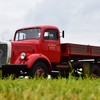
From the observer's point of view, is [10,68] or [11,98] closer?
[11,98]

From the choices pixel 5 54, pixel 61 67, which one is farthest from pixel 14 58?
pixel 61 67

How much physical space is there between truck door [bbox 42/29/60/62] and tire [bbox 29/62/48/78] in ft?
3.29

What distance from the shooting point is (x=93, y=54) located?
17781mm

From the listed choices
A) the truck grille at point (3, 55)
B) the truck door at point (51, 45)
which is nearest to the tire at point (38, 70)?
the truck door at point (51, 45)

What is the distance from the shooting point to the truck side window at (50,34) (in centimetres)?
1523

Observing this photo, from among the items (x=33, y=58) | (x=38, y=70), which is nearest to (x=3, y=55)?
(x=33, y=58)

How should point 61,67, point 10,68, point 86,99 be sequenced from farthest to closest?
point 61,67 < point 10,68 < point 86,99

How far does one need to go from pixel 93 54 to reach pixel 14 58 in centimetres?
481

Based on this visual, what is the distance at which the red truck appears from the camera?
13.9 metres

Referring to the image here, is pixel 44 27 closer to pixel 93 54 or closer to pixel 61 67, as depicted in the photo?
pixel 61 67

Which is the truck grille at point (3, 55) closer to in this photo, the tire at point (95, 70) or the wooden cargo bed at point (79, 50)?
the wooden cargo bed at point (79, 50)

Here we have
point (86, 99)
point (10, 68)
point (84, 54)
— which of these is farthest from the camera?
point (84, 54)

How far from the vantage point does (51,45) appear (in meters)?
15.1

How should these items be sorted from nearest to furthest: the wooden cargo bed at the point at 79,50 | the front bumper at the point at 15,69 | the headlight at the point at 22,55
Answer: the front bumper at the point at 15,69 → the headlight at the point at 22,55 → the wooden cargo bed at the point at 79,50
